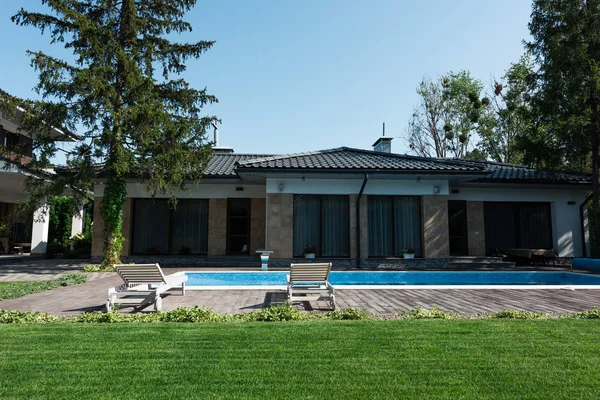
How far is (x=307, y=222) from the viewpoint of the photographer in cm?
1509

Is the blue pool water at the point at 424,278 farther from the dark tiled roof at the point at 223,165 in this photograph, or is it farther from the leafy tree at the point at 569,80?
the leafy tree at the point at 569,80

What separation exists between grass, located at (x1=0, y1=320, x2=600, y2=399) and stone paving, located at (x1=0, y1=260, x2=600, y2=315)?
1480mm

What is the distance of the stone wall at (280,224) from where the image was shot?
14148 millimetres

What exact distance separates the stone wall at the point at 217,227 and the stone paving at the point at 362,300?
661 centimetres

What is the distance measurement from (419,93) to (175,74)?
26946 mm

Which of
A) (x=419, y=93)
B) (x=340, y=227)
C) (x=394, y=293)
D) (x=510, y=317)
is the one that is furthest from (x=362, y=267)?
(x=419, y=93)

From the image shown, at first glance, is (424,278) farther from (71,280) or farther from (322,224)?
(71,280)

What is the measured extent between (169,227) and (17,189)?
30.9 feet

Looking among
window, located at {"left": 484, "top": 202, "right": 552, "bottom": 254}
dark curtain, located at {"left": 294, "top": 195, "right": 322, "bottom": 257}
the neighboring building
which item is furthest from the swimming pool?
the neighboring building

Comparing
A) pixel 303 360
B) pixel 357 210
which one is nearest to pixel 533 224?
pixel 357 210

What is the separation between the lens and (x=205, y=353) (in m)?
4.14

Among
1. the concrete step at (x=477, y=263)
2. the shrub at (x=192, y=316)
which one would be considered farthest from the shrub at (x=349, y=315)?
the concrete step at (x=477, y=263)

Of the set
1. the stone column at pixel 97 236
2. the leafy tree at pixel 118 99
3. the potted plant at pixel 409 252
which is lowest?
the potted plant at pixel 409 252

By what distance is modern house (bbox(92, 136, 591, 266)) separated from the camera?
14.4m
